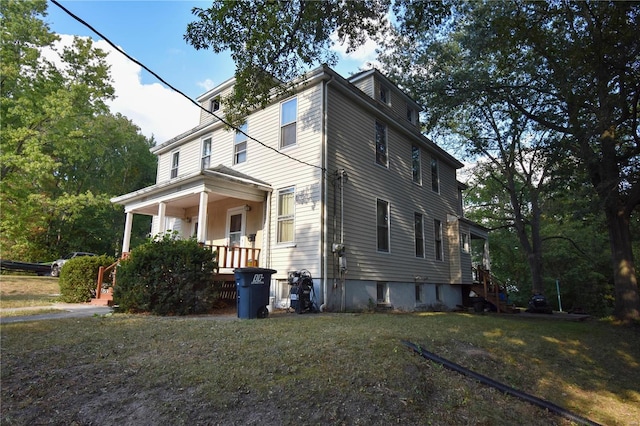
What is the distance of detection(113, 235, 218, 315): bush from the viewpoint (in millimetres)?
8070

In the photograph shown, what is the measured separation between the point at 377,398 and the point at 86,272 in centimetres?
1043

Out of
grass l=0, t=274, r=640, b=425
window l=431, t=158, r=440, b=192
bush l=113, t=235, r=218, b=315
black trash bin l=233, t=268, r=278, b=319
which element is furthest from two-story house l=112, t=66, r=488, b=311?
grass l=0, t=274, r=640, b=425

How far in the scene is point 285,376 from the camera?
357cm

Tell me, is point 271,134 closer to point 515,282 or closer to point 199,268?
point 199,268

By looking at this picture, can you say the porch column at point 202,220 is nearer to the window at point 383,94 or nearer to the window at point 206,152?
the window at point 206,152

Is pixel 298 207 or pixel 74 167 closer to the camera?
pixel 298 207

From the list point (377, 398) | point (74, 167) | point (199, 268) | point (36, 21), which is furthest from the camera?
point (74, 167)

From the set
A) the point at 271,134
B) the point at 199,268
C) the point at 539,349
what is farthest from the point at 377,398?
the point at 271,134

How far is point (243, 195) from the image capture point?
10.7m

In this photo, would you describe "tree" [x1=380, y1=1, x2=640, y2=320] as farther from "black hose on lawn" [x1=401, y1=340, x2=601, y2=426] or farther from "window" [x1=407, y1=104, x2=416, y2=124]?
"black hose on lawn" [x1=401, y1=340, x2=601, y2=426]

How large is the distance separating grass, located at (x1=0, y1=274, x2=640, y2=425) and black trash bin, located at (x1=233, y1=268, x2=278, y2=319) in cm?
128

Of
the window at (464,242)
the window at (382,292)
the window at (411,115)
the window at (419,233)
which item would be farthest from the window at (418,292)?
the window at (411,115)

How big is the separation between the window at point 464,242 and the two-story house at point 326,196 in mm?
295

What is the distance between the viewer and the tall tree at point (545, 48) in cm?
705
